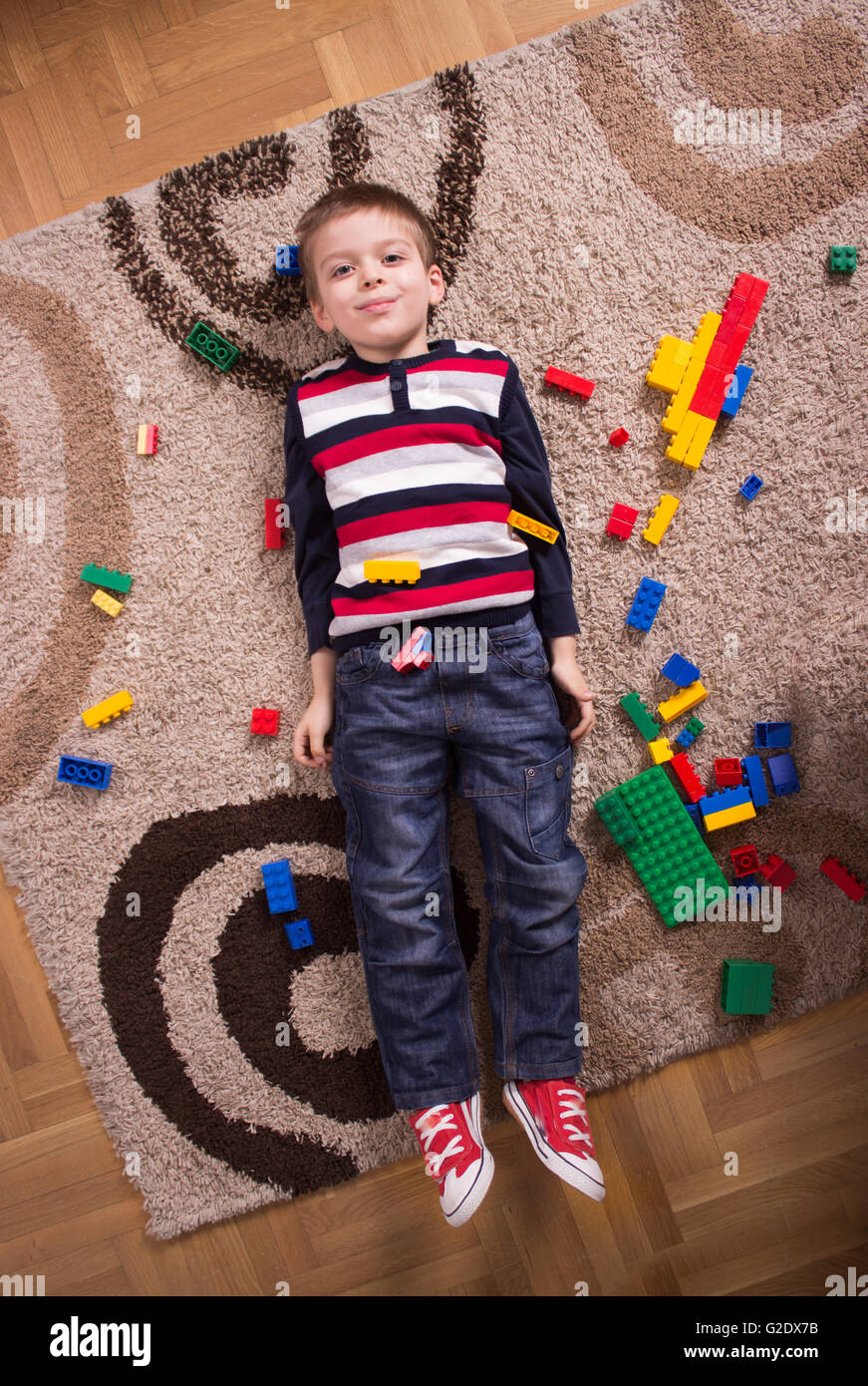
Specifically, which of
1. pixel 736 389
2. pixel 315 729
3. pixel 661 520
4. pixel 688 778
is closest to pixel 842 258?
pixel 736 389

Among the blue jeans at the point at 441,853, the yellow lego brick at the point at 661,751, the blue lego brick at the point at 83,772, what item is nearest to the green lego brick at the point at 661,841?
the yellow lego brick at the point at 661,751

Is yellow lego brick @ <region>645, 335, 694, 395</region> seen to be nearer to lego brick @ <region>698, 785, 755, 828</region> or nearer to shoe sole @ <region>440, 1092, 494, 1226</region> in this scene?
lego brick @ <region>698, 785, 755, 828</region>

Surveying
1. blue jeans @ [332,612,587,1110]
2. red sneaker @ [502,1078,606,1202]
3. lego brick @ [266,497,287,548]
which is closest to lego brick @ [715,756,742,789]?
blue jeans @ [332,612,587,1110]

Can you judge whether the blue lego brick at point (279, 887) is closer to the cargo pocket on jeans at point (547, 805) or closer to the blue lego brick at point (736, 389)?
the cargo pocket on jeans at point (547, 805)

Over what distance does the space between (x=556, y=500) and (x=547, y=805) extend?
45 cm

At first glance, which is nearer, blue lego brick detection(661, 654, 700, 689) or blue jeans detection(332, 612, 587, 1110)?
blue jeans detection(332, 612, 587, 1110)

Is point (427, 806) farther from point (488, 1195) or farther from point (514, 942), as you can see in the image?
point (488, 1195)

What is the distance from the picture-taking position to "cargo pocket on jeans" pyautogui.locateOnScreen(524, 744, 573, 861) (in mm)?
1064

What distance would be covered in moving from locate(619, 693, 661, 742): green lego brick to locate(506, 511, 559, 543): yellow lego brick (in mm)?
256

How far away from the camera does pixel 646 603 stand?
119 centimetres

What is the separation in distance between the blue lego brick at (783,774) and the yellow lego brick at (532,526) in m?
0.45

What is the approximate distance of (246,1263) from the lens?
3.84ft
